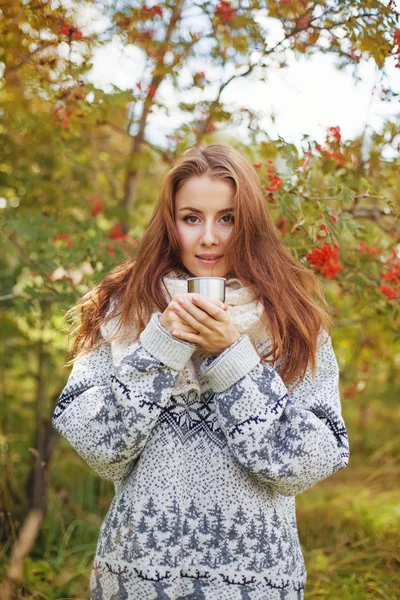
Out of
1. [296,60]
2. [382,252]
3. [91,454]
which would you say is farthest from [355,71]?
[91,454]

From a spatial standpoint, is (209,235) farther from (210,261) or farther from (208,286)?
(208,286)

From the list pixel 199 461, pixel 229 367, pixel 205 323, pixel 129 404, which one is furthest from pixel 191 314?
pixel 199 461

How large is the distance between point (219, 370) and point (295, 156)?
3.33ft

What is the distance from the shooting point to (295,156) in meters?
2.38

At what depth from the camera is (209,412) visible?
1879 millimetres

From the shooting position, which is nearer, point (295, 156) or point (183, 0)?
point (295, 156)

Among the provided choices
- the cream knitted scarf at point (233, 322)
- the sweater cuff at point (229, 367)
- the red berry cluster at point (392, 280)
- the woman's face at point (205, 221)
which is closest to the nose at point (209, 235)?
the woman's face at point (205, 221)

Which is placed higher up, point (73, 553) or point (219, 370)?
point (219, 370)

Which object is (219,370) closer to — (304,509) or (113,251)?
(113,251)

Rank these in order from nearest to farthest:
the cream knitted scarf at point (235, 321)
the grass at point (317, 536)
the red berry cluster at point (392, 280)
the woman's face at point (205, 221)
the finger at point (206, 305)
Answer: the finger at point (206, 305), the cream knitted scarf at point (235, 321), the woman's face at point (205, 221), the red berry cluster at point (392, 280), the grass at point (317, 536)

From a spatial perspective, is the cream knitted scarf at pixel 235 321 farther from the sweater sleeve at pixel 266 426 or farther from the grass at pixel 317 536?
the grass at pixel 317 536

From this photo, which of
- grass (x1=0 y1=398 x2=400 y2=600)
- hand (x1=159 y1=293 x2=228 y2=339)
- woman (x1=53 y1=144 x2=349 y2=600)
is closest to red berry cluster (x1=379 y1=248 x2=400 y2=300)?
woman (x1=53 y1=144 x2=349 y2=600)

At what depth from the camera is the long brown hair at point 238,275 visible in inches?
75.9

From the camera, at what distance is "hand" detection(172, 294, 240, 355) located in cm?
171
